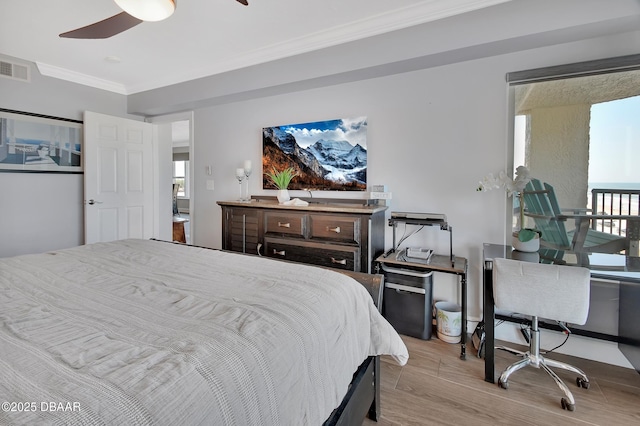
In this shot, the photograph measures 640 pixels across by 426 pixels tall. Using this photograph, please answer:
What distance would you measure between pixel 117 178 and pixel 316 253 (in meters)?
2.93

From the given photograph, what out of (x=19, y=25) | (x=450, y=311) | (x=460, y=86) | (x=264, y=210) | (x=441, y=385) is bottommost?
(x=441, y=385)

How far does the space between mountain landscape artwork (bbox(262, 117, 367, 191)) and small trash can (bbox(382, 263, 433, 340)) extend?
36.9 inches

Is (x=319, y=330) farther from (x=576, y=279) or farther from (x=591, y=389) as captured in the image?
(x=591, y=389)

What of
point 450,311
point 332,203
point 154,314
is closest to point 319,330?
point 154,314

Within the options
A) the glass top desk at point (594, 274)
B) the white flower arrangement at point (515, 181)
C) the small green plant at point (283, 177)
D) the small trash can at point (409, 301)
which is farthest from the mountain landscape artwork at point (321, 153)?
the glass top desk at point (594, 274)

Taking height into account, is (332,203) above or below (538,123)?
below

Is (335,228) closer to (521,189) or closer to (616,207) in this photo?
(521,189)

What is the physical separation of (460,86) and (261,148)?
2.12 m

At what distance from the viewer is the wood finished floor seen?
1.59 m

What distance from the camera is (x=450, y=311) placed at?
2471 mm

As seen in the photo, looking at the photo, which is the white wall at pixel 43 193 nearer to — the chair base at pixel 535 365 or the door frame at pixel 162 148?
the door frame at pixel 162 148

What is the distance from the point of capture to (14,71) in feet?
10.3

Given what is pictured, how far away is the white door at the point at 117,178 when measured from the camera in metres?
3.60

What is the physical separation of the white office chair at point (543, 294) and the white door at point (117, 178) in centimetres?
417
